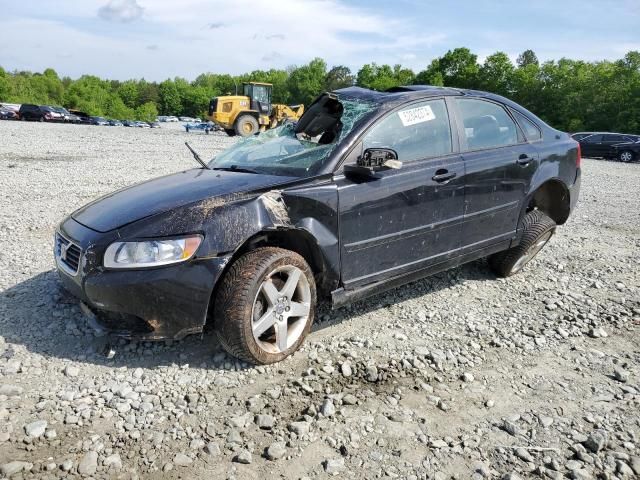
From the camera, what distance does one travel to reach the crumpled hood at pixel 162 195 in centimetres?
313

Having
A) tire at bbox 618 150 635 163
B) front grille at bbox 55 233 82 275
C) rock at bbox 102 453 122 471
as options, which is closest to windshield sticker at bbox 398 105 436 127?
front grille at bbox 55 233 82 275

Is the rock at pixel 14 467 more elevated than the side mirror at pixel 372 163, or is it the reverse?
the side mirror at pixel 372 163

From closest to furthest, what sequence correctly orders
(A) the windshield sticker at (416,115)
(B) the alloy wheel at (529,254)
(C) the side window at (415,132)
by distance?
(C) the side window at (415,132), (A) the windshield sticker at (416,115), (B) the alloy wheel at (529,254)

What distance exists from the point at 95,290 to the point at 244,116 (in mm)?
24056

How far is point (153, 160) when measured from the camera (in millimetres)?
13156

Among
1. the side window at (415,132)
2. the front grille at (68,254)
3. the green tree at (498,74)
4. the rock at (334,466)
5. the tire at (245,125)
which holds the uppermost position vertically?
the green tree at (498,74)

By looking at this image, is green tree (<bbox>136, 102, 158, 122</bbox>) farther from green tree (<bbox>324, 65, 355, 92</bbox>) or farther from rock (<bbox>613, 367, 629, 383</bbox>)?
rock (<bbox>613, 367, 629, 383</bbox>)

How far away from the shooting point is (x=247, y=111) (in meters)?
26.0

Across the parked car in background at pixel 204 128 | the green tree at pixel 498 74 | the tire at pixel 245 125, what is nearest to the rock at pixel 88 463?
the tire at pixel 245 125

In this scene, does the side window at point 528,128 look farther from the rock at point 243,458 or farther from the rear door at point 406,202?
the rock at point 243,458

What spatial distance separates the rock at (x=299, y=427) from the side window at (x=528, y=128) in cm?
346

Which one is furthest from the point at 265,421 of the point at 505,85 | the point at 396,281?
the point at 505,85

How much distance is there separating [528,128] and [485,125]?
2.14ft

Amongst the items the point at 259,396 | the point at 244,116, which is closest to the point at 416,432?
the point at 259,396
